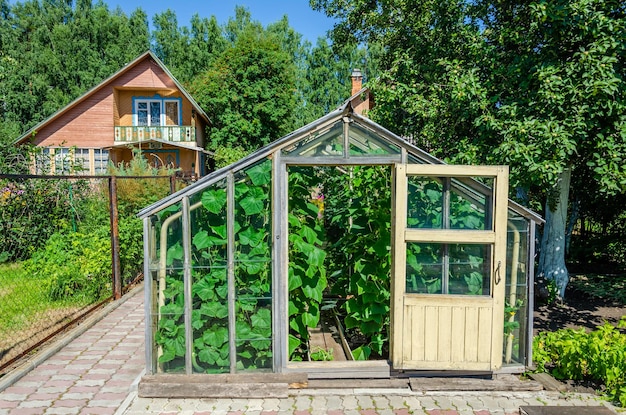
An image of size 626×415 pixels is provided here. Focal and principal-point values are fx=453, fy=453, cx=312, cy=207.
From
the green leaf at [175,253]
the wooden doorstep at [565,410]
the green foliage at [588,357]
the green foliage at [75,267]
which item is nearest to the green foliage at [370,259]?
the wooden doorstep at [565,410]

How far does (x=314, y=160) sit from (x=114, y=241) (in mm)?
4482

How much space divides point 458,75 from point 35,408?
23.1 ft

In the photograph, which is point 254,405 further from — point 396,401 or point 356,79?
point 356,79

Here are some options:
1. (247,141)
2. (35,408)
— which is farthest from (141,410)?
(247,141)

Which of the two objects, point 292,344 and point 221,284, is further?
point 292,344

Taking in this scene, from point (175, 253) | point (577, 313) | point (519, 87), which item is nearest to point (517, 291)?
point (175, 253)

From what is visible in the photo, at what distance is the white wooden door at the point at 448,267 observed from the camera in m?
4.23

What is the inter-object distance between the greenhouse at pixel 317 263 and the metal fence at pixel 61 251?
1.82m

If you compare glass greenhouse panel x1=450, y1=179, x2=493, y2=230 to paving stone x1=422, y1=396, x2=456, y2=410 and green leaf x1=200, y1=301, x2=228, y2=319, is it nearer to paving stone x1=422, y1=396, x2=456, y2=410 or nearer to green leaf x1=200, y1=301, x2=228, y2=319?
paving stone x1=422, y1=396, x2=456, y2=410

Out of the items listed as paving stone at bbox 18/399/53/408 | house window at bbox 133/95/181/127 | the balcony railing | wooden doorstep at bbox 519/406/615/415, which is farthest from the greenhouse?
house window at bbox 133/95/181/127

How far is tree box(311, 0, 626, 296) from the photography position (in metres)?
5.75

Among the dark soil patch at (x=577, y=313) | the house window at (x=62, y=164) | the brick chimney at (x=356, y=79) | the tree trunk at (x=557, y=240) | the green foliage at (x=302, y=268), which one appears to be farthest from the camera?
the brick chimney at (x=356, y=79)

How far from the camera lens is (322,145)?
14.3 feet

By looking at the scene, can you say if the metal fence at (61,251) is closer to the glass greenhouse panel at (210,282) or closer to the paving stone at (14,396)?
the paving stone at (14,396)
